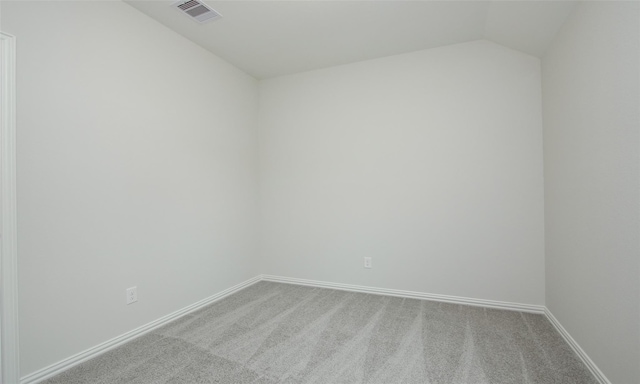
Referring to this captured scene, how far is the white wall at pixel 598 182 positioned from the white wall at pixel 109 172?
3.14 m

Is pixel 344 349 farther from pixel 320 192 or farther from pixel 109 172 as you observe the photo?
pixel 109 172

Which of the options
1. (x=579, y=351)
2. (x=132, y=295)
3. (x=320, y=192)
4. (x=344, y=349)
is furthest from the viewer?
(x=320, y=192)

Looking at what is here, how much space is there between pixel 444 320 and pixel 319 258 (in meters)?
1.53

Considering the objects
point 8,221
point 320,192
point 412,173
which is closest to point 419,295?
point 412,173

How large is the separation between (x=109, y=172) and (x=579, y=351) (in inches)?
140

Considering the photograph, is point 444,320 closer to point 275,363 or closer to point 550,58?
point 275,363

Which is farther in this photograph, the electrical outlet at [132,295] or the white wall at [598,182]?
the electrical outlet at [132,295]

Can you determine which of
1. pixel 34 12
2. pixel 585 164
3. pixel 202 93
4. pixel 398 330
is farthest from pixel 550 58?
pixel 34 12

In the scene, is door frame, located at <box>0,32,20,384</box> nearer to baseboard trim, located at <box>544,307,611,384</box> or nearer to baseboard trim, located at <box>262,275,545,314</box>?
Answer: baseboard trim, located at <box>262,275,545,314</box>

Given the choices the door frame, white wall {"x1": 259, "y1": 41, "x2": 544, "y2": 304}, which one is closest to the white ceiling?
white wall {"x1": 259, "y1": 41, "x2": 544, "y2": 304}

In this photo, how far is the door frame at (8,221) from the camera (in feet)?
5.30

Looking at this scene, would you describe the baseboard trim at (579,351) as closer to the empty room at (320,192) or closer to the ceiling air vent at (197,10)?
the empty room at (320,192)

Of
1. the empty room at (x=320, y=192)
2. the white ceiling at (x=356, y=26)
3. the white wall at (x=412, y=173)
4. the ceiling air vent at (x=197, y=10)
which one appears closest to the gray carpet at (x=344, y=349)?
the empty room at (x=320, y=192)

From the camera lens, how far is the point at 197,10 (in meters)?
2.37
